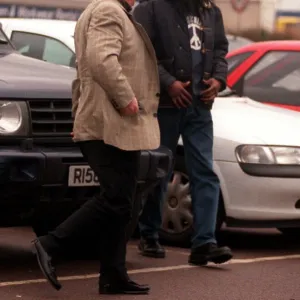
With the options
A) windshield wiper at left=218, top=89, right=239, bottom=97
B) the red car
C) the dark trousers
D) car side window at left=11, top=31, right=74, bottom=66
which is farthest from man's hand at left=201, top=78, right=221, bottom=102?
car side window at left=11, top=31, right=74, bottom=66

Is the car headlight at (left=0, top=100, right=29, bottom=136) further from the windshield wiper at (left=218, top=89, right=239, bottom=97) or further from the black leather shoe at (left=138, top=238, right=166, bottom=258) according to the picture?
the windshield wiper at (left=218, top=89, right=239, bottom=97)

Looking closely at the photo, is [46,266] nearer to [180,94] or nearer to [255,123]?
[180,94]

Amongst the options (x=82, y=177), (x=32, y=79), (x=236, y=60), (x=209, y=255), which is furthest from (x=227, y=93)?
(x=82, y=177)

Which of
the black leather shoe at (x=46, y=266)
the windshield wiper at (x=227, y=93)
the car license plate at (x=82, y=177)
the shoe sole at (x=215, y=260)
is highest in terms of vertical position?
the car license plate at (x=82, y=177)

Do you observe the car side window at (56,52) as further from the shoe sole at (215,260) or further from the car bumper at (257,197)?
the shoe sole at (215,260)

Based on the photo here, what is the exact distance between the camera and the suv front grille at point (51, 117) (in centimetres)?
687

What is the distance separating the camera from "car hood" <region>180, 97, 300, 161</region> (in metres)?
8.19

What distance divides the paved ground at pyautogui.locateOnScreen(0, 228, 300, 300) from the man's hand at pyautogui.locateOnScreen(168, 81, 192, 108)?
38.4 inches

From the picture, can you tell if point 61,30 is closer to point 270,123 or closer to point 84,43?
point 270,123

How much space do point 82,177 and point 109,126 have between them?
61cm

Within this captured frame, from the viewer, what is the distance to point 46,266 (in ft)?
20.9

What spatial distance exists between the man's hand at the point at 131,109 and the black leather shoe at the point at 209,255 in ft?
4.64

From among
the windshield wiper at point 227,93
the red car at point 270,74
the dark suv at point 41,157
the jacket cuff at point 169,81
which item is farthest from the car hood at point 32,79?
the red car at point 270,74

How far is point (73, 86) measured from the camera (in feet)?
21.5
